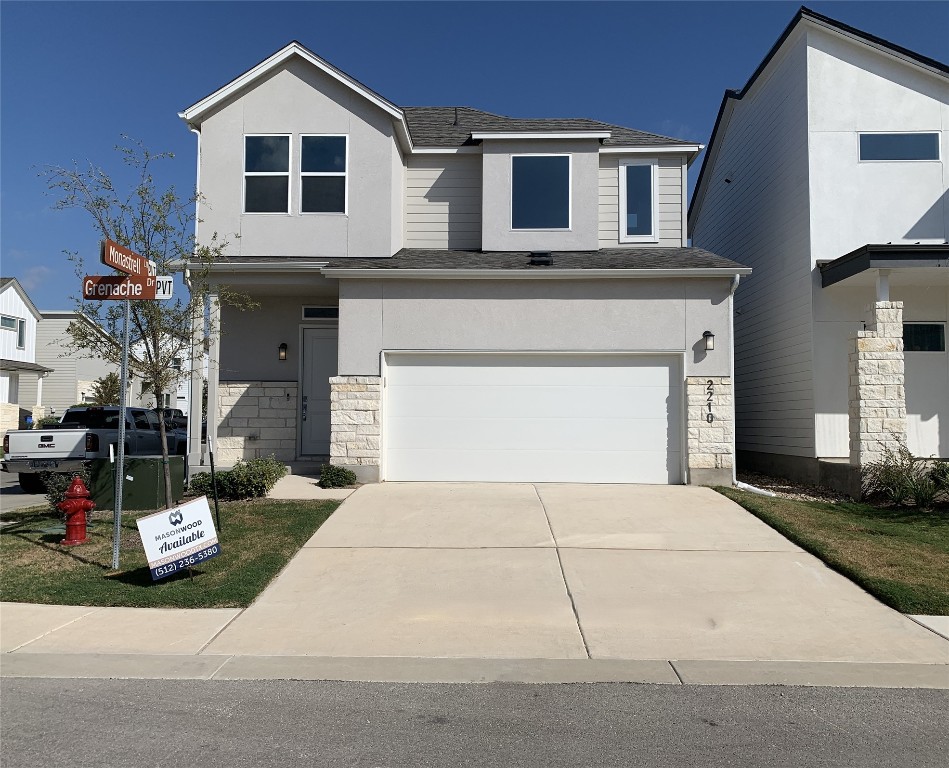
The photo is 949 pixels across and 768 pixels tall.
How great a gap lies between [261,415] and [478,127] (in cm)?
761

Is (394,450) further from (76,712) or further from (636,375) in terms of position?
(76,712)

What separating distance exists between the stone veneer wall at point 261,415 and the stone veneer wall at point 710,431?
24.9 ft

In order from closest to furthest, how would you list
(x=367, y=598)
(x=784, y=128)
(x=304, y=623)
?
(x=304, y=623) < (x=367, y=598) < (x=784, y=128)

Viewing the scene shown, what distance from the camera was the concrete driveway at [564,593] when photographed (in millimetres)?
6062

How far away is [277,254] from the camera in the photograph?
47.5 feet

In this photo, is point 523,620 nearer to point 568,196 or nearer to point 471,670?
point 471,670

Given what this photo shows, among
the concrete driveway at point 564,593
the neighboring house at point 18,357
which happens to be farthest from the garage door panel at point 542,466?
the neighboring house at point 18,357

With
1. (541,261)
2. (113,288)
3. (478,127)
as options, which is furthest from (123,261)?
(478,127)

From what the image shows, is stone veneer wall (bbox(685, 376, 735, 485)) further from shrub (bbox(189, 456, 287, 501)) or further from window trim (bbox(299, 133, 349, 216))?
window trim (bbox(299, 133, 349, 216))

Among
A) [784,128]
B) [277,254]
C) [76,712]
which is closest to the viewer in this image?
[76,712]

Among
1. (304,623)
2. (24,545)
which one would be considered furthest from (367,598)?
(24,545)

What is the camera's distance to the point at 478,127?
1650cm

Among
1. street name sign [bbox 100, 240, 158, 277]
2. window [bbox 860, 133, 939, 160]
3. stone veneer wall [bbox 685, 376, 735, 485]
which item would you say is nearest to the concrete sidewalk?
stone veneer wall [bbox 685, 376, 735, 485]

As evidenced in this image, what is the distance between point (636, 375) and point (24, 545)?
30.4ft
